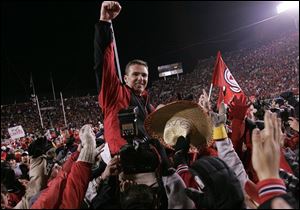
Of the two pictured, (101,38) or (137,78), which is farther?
(137,78)

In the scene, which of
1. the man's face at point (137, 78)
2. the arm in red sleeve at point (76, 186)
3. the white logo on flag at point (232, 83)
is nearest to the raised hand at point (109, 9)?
the man's face at point (137, 78)

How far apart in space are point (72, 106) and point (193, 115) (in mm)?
42146

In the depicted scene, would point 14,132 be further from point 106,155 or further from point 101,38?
point 101,38

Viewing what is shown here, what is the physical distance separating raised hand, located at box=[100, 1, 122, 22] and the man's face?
0.66 metres

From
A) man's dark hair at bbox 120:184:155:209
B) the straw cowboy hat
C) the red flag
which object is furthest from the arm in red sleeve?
the red flag

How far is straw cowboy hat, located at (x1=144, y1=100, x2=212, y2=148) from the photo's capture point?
2.33m

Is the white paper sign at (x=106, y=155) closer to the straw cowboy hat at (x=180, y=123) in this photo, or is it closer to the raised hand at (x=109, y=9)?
the straw cowboy hat at (x=180, y=123)

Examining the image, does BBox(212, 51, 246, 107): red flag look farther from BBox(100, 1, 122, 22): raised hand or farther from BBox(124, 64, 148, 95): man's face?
BBox(100, 1, 122, 22): raised hand

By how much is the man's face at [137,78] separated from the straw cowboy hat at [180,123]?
1.73 feet

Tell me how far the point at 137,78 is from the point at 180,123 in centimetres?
Answer: 74

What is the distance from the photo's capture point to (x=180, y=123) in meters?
2.37

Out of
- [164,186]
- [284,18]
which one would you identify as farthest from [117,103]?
[284,18]

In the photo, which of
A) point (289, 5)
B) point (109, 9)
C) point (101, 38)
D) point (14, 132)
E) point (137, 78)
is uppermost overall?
point (289, 5)

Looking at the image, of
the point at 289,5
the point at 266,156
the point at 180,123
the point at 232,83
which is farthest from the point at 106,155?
the point at 289,5
